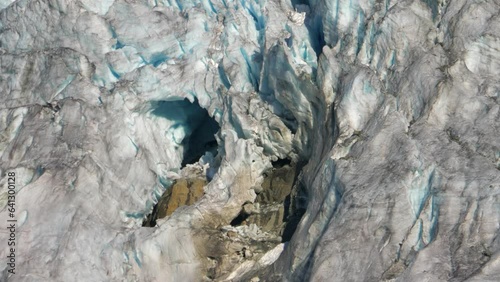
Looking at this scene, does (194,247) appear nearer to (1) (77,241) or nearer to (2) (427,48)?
(1) (77,241)

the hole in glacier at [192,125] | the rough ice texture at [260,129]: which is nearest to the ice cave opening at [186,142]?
the hole in glacier at [192,125]

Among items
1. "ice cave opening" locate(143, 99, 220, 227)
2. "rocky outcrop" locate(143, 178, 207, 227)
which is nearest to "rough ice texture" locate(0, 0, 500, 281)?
"ice cave opening" locate(143, 99, 220, 227)

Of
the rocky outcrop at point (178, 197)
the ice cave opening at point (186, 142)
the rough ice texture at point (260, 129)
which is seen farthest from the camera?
the ice cave opening at point (186, 142)

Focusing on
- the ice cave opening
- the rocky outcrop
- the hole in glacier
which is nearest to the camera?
the rocky outcrop

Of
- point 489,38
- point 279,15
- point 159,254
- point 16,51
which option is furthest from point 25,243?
point 489,38

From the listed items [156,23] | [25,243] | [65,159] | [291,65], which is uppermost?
[291,65]

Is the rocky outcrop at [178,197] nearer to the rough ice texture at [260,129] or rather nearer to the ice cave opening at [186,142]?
the ice cave opening at [186,142]

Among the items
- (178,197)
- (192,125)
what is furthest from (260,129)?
(192,125)

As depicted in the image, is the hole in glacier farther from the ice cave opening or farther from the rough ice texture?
the rough ice texture
